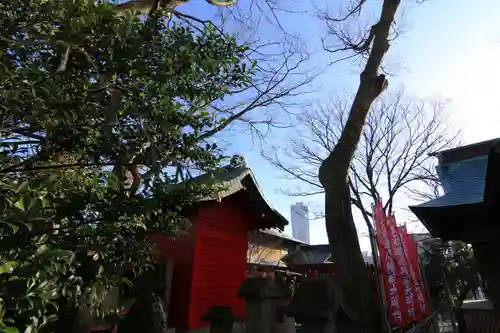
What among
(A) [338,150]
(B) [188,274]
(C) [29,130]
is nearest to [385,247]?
(A) [338,150]

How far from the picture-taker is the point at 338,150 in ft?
26.0

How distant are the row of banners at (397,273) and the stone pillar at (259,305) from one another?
3239 millimetres

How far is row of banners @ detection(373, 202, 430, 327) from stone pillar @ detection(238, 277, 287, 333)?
10.6ft

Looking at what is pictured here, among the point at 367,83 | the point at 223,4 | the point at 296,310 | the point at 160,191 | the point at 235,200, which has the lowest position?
the point at 296,310

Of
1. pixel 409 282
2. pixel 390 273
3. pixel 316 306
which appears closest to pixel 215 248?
pixel 390 273

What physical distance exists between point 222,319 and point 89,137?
299cm

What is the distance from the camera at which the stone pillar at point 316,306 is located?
146 inches

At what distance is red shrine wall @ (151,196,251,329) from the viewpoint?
277 inches

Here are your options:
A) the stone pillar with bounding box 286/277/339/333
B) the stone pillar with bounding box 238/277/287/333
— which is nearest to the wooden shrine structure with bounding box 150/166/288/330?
the stone pillar with bounding box 238/277/287/333

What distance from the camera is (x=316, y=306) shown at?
3.80 meters

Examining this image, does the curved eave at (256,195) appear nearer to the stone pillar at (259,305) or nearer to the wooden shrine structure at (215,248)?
the wooden shrine structure at (215,248)

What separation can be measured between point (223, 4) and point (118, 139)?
5497 millimetres

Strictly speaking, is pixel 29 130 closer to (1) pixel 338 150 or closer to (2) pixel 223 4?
(2) pixel 223 4

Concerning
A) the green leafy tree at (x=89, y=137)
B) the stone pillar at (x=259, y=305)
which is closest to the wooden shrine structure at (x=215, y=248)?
the stone pillar at (x=259, y=305)
